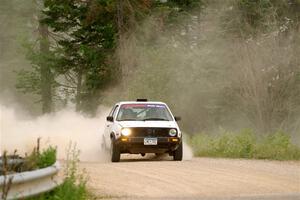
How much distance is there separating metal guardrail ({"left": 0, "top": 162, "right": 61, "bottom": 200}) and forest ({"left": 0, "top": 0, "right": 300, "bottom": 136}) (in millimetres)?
26094

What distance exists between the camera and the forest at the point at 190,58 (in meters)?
37.7

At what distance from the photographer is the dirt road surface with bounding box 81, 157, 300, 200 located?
510 inches

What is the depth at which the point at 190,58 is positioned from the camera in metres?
45.4

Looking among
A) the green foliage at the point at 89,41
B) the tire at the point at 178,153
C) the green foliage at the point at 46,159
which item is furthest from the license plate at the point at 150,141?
the green foliage at the point at 89,41

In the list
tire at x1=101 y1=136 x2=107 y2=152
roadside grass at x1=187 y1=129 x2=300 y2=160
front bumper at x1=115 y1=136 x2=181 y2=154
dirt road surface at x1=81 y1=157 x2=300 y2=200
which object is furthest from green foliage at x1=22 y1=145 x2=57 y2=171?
tire at x1=101 y1=136 x2=107 y2=152

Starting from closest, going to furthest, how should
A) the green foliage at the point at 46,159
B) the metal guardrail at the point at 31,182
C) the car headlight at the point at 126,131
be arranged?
the metal guardrail at the point at 31,182 → the green foliage at the point at 46,159 → the car headlight at the point at 126,131

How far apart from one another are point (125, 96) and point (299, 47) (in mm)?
8164

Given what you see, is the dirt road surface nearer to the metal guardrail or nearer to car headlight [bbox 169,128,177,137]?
the metal guardrail

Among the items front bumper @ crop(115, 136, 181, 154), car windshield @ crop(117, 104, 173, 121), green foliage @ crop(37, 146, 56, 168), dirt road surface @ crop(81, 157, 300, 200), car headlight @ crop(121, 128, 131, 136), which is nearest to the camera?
green foliage @ crop(37, 146, 56, 168)

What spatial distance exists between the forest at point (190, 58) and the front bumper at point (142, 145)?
14.8m

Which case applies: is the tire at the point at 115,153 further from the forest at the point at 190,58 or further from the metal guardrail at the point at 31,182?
the forest at the point at 190,58

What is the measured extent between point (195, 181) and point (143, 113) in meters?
8.37

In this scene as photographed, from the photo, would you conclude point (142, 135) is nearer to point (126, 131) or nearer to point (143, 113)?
point (126, 131)

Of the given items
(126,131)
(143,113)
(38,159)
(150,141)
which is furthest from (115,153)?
(38,159)
